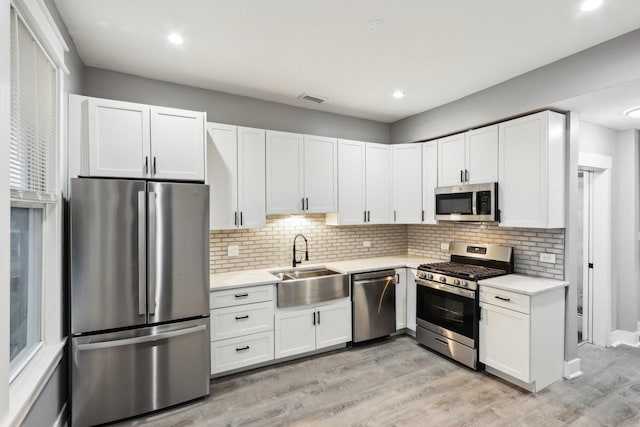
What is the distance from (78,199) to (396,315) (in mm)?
3435

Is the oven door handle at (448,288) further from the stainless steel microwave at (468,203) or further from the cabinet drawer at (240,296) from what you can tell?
the cabinet drawer at (240,296)

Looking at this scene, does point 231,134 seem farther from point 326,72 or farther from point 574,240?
point 574,240

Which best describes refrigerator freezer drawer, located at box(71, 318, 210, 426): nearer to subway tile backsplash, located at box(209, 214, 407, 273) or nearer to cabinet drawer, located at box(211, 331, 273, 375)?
cabinet drawer, located at box(211, 331, 273, 375)

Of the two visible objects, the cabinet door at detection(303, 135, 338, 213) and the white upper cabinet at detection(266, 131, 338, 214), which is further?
the cabinet door at detection(303, 135, 338, 213)

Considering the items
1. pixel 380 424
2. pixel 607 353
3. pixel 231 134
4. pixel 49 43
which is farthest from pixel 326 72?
pixel 607 353

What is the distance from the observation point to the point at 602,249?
370cm

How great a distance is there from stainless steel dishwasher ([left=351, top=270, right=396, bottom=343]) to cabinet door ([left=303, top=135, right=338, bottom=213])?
36.9 inches

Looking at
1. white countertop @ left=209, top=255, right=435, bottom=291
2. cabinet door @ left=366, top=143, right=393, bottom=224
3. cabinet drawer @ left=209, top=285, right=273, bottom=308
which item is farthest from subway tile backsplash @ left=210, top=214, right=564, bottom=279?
cabinet drawer @ left=209, top=285, right=273, bottom=308

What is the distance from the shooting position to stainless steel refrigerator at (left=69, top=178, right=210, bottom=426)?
2.30 metres

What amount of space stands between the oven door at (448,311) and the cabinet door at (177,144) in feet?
8.89

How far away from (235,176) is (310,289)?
1.42 metres

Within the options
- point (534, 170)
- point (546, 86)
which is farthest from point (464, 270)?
point (546, 86)

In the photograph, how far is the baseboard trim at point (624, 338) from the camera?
3.71 meters

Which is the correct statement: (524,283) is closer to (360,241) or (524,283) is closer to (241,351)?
(360,241)
